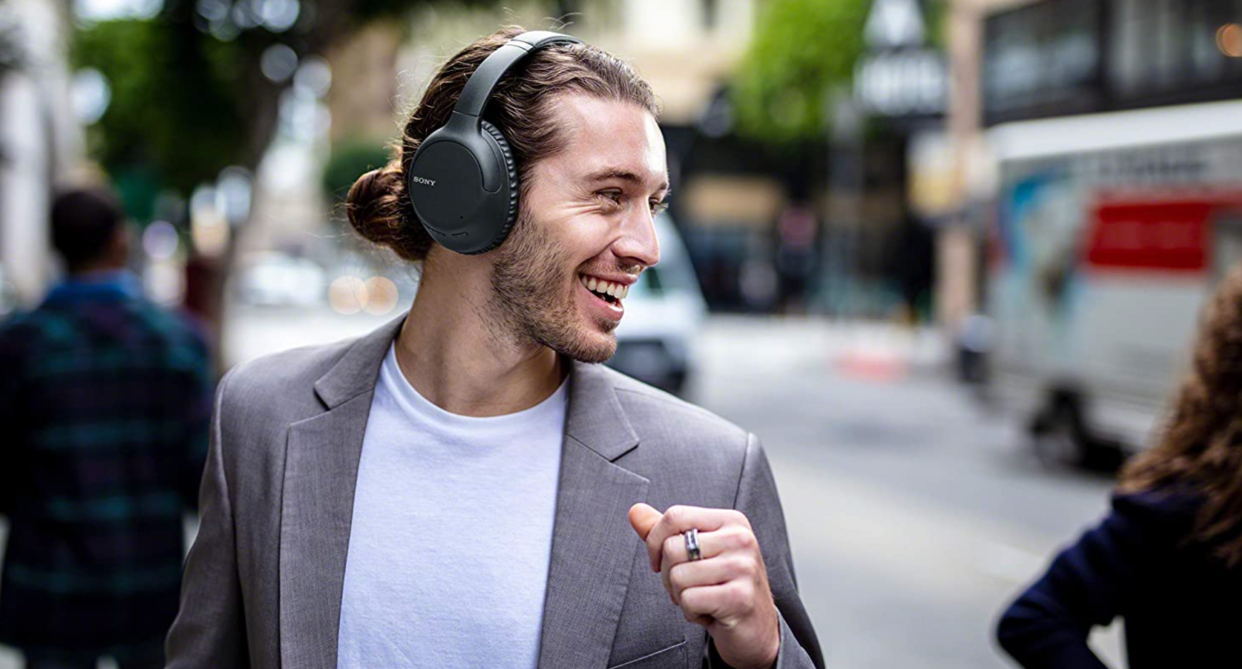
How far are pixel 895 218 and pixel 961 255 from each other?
15.3 metres

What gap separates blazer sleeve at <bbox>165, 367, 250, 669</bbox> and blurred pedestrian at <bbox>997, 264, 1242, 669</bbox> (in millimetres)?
1236

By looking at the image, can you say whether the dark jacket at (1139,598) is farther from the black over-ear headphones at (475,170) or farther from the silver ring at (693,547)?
the black over-ear headphones at (475,170)

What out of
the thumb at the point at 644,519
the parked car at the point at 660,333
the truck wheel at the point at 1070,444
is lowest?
the truck wheel at the point at 1070,444

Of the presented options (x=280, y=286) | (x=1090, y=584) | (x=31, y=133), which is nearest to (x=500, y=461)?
(x=1090, y=584)

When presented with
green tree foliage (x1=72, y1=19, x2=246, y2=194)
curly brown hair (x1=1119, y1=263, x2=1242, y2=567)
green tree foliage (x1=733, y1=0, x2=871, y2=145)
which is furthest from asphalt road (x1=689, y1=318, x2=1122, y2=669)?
green tree foliage (x1=733, y1=0, x2=871, y2=145)

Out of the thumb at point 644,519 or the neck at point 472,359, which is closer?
the thumb at point 644,519

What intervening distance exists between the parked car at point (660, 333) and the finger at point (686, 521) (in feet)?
38.4

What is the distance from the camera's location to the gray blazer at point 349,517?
5.37ft

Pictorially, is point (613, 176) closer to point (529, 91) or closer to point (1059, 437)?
point (529, 91)

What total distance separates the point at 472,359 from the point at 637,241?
0.30 meters

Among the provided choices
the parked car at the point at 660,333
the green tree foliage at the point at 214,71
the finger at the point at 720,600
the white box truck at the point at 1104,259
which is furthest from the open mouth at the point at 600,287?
the parked car at the point at 660,333

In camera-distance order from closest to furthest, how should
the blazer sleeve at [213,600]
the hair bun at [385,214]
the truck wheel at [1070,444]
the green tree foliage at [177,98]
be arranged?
the blazer sleeve at [213,600] → the hair bun at [385,214] → the truck wheel at [1070,444] → the green tree foliage at [177,98]

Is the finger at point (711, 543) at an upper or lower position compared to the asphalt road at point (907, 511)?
upper

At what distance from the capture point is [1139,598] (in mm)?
2021
